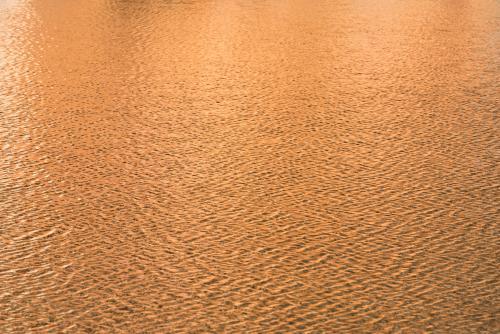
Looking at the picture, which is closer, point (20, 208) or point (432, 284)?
point (432, 284)

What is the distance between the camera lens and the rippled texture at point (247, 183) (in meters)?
1.33

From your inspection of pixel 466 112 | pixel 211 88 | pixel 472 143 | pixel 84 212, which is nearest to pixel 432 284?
pixel 84 212

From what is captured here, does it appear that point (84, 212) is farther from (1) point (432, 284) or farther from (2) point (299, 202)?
(1) point (432, 284)

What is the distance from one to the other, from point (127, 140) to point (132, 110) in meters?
0.31

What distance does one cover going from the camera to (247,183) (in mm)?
1923

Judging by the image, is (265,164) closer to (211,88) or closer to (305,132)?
(305,132)

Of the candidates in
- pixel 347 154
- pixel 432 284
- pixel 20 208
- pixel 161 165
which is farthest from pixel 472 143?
pixel 20 208

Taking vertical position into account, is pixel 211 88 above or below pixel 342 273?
above

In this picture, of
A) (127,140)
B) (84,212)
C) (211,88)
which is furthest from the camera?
(211,88)

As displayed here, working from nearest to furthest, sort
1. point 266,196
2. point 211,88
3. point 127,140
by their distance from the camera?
point 266,196
point 127,140
point 211,88

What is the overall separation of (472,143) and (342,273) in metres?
0.94

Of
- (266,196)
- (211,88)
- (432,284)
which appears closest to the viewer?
(432,284)

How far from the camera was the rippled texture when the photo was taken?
1.33 metres

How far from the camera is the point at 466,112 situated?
2.58 metres
